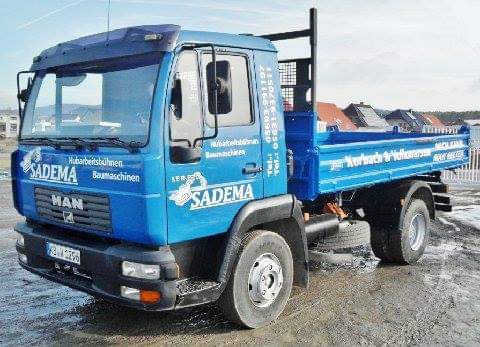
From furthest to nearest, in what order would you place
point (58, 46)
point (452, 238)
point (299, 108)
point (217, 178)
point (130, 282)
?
point (452, 238) < point (299, 108) < point (58, 46) < point (217, 178) < point (130, 282)

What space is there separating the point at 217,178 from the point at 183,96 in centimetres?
72

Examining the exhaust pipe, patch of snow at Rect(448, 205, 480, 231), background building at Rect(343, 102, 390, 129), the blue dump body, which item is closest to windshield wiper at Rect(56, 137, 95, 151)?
the blue dump body

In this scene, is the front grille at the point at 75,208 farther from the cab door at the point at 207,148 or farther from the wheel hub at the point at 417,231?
the wheel hub at the point at 417,231

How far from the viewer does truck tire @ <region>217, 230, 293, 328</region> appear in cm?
428

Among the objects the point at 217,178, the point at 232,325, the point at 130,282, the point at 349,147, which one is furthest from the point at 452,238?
the point at 130,282

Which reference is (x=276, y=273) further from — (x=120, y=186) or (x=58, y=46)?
(x=58, y=46)

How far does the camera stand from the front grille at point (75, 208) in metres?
3.93

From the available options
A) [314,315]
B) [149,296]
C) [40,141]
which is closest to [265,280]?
[314,315]

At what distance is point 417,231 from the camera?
7.09 m

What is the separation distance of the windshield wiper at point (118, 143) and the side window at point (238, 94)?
2.48ft

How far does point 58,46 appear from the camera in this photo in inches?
179

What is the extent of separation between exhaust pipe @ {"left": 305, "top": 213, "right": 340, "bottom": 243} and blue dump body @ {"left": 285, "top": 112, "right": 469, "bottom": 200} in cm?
44

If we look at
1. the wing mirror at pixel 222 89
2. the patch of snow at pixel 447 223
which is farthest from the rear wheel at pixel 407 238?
the wing mirror at pixel 222 89

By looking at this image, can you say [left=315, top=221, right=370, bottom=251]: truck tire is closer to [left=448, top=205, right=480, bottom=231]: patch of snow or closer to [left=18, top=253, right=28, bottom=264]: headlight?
[left=18, top=253, right=28, bottom=264]: headlight
